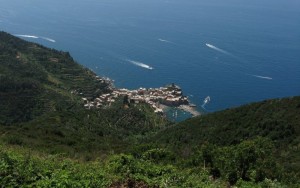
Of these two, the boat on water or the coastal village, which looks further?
the boat on water

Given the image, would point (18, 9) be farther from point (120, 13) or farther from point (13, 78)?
point (13, 78)

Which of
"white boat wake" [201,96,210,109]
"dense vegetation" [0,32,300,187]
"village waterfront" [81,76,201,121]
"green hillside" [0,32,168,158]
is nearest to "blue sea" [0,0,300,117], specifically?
"white boat wake" [201,96,210,109]

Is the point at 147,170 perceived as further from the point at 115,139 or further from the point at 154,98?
the point at 154,98

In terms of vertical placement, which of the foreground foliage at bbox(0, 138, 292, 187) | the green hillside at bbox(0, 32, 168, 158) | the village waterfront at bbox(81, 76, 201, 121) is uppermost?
the foreground foliage at bbox(0, 138, 292, 187)

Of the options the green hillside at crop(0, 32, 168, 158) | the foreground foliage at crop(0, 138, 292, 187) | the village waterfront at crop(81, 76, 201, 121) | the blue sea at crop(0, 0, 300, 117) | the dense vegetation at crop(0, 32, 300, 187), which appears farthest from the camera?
the blue sea at crop(0, 0, 300, 117)

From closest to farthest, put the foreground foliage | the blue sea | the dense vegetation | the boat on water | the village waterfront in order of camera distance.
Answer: the foreground foliage → the dense vegetation → the village waterfront → the boat on water → the blue sea

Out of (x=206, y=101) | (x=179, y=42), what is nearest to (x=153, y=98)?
(x=206, y=101)

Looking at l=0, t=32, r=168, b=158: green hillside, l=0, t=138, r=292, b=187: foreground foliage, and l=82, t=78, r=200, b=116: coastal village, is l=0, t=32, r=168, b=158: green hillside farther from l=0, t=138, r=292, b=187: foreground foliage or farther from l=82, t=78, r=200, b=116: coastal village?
l=0, t=138, r=292, b=187: foreground foliage
